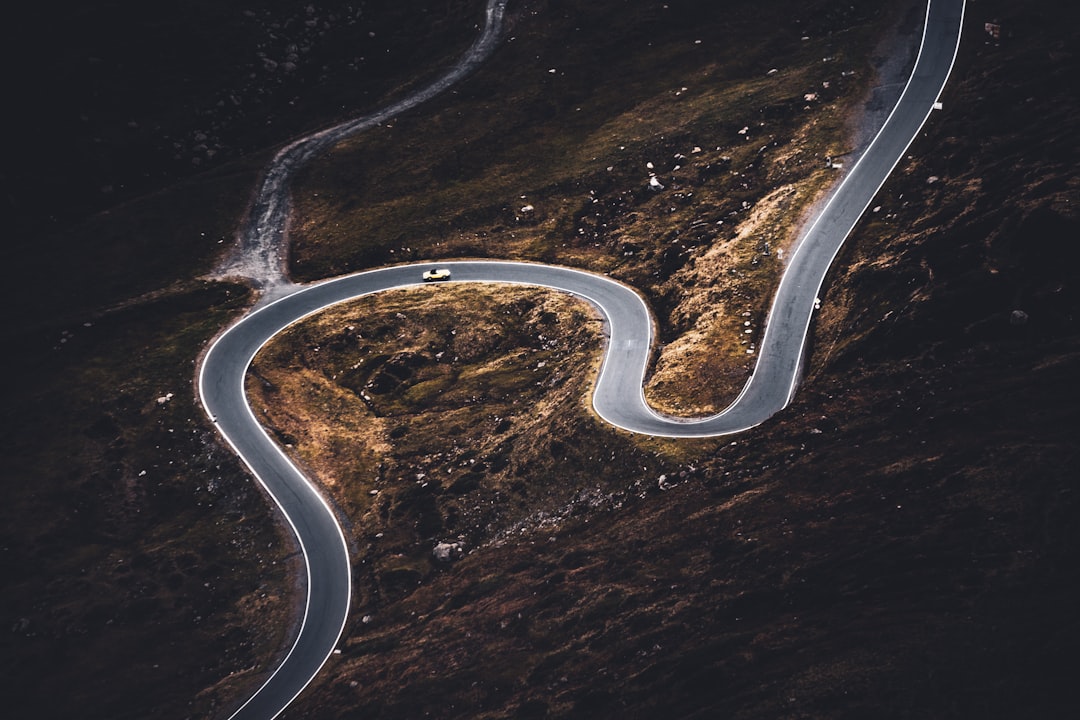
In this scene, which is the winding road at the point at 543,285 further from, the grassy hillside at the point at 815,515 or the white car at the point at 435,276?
the grassy hillside at the point at 815,515

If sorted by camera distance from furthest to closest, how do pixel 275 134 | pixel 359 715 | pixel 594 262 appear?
pixel 275 134 → pixel 594 262 → pixel 359 715

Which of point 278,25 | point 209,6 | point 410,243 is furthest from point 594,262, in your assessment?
point 209,6

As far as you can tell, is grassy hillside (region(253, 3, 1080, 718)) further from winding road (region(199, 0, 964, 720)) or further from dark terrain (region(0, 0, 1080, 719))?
winding road (region(199, 0, 964, 720))

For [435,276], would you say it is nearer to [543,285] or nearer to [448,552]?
[543,285]

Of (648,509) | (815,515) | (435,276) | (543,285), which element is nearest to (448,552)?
(648,509)

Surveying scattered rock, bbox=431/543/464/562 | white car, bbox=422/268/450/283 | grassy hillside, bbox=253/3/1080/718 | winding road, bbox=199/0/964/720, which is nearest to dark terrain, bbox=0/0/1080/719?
grassy hillside, bbox=253/3/1080/718

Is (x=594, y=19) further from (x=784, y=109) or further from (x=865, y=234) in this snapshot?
Result: (x=865, y=234)

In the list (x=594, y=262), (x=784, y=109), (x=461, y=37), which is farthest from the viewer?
(x=461, y=37)
